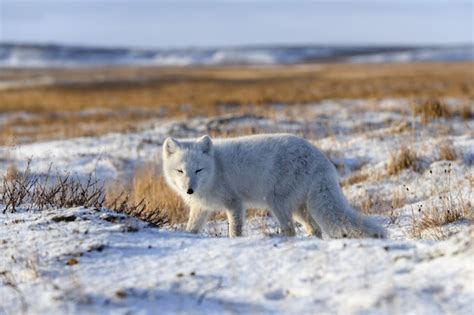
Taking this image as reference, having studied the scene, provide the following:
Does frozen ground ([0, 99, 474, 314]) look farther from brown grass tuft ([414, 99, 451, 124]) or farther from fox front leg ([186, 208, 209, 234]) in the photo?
brown grass tuft ([414, 99, 451, 124])

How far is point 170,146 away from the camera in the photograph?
22.9 feet

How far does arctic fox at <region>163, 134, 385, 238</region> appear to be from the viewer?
6.29 m

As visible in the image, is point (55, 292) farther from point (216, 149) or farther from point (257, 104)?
point (257, 104)

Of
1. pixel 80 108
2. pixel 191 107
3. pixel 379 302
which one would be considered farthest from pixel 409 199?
pixel 80 108

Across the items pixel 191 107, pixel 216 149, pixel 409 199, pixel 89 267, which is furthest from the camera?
pixel 191 107

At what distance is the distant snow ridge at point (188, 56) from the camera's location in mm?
117062

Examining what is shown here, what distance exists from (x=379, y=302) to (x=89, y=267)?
2101mm

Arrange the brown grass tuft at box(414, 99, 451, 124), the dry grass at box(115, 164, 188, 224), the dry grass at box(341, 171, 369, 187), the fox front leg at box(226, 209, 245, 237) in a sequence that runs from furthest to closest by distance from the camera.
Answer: the brown grass tuft at box(414, 99, 451, 124) → the dry grass at box(341, 171, 369, 187) → the dry grass at box(115, 164, 188, 224) → the fox front leg at box(226, 209, 245, 237)

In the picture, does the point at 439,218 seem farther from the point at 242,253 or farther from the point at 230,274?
the point at 230,274

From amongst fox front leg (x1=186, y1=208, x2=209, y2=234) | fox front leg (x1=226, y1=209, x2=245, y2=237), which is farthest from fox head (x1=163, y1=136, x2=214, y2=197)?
fox front leg (x1=226, y1=209, x2=245, y2=237)

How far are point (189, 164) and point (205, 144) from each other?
1.06 ft

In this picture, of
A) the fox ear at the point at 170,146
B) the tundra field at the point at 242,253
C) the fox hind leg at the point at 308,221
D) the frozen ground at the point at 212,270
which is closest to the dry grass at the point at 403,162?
the tundra field at the point at 242,253

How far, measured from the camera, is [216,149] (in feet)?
23.0

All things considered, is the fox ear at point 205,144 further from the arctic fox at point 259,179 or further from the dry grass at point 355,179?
the dry grass at point 355,179
